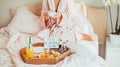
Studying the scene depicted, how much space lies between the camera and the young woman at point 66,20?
2561 mm

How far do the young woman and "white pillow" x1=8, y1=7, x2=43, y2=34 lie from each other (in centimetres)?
14

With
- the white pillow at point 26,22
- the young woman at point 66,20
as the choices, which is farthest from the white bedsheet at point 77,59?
the white pillow at point 26,22

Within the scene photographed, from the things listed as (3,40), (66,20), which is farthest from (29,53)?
(66,20)

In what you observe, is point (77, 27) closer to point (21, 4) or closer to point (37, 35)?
point (37, 35)

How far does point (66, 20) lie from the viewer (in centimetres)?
264

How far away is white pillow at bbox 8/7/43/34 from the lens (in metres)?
2.71

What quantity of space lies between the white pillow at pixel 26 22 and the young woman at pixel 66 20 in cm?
14

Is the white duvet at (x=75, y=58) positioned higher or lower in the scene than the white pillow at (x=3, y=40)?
lower

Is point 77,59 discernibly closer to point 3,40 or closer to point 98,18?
point 3,40

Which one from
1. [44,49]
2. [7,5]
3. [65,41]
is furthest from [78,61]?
[7,5]

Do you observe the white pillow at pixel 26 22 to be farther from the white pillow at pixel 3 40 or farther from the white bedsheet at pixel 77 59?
the white bedsheet at pixel 77 59

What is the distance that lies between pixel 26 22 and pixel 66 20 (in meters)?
0.47

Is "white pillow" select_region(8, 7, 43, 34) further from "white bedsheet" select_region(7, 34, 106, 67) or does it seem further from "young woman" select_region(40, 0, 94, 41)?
"white bedsheet" select_region(7, 34, 106, 67)

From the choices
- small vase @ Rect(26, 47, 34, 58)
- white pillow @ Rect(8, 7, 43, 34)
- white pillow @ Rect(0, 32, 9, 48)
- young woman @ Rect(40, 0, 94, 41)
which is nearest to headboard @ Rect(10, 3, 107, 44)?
young woman @ Rect(40, 0, 94, 41)
